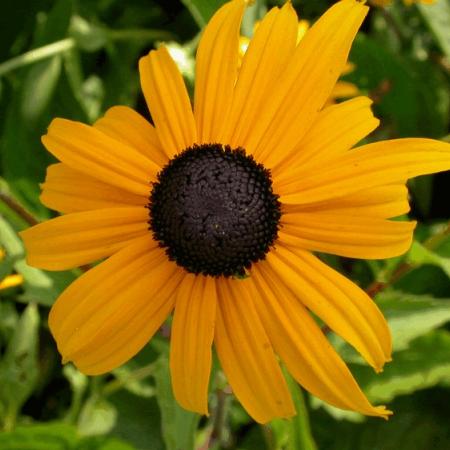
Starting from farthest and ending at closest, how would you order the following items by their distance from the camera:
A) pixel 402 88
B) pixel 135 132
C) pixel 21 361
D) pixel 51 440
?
1. pixel 402 88
2. pixel 51 440
3. pixel 21 361
4. pixel 135 132

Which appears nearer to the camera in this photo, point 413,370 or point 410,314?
point 410,314

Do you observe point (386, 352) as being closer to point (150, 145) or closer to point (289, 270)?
point (289, 270)

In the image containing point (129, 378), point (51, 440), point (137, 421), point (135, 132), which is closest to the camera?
point (135, 132)

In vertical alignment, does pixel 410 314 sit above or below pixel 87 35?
below

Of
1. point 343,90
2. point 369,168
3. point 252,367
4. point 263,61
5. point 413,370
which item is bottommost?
point 413,370

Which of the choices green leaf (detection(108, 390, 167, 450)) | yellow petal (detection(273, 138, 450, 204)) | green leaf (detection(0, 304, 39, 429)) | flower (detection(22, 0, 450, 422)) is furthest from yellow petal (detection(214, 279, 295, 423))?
green leaf (detection(108, 390, 167, 450))

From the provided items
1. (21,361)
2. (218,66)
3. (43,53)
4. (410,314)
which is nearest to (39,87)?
(43,53)

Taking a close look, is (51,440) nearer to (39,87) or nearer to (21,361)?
(21,361)

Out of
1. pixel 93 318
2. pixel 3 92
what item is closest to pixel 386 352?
pixel 93 318
